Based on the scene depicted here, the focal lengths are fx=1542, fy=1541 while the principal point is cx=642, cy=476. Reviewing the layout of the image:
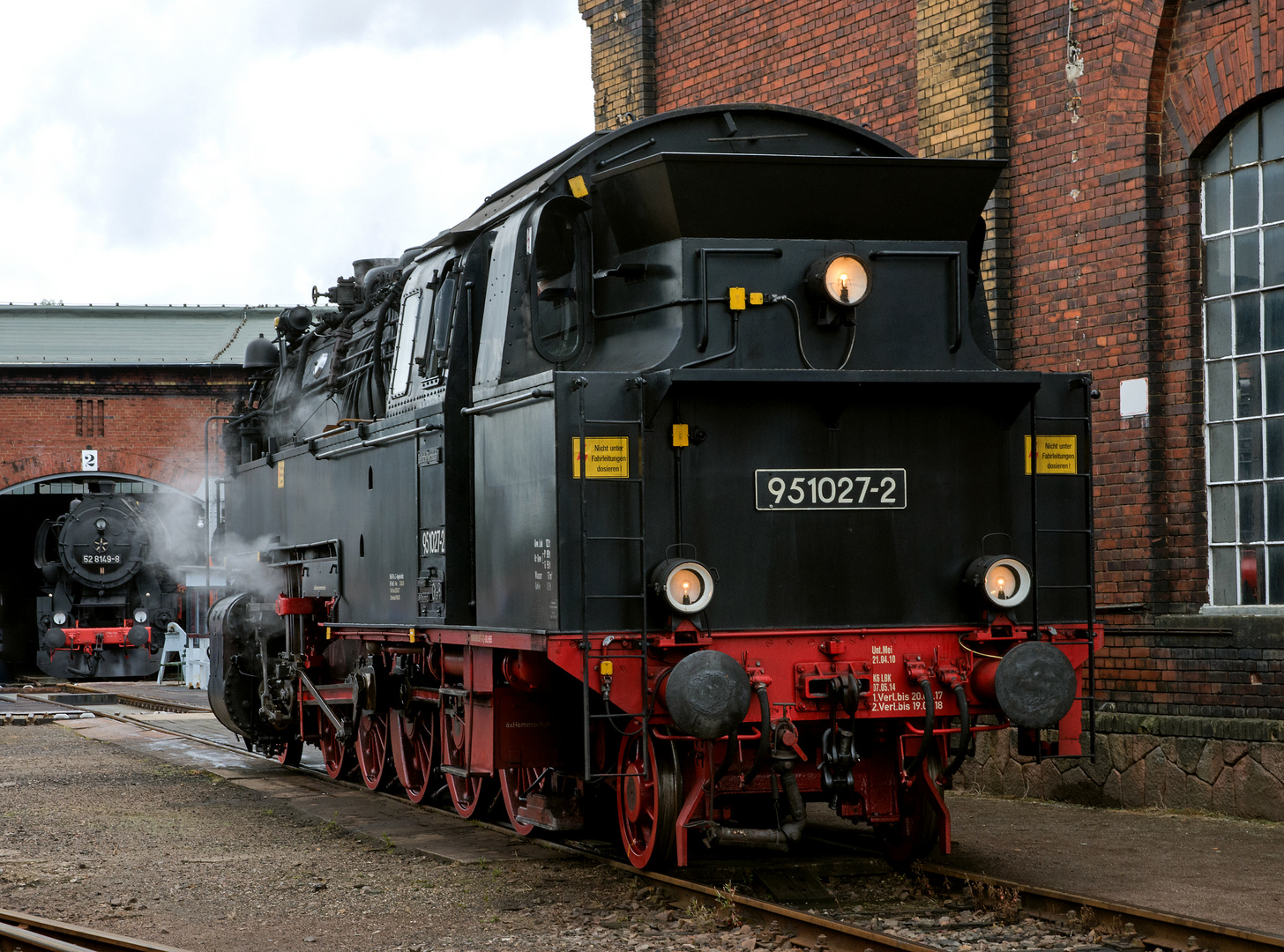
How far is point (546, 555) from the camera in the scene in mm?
6934

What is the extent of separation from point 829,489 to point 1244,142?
4333 millimetres

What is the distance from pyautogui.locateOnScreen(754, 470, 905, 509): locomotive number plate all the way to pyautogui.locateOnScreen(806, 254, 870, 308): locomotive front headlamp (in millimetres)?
810

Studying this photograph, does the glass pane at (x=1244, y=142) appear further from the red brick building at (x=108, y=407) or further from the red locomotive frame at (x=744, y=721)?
the red brick building at (x=108, y=407)

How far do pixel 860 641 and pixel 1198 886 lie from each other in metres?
1.97

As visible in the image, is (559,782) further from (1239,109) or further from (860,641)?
(1239,109)

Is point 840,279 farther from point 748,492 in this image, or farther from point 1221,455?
point 1221,455

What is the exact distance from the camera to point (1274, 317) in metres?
9.41

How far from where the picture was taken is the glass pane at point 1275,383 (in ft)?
30.7

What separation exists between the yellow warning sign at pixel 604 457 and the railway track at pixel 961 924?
189cm

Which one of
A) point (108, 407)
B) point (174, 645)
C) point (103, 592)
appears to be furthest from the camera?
point (108, 407)

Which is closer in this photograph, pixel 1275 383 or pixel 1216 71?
pixel 1275 383

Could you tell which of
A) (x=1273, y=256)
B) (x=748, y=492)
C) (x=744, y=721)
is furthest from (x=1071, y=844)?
(x=1273, y=256)

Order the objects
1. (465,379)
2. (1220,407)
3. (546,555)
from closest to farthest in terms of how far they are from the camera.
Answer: (546,555) → (465,379) → (1220,407)

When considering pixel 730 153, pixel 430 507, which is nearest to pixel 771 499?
pixel 730 153
